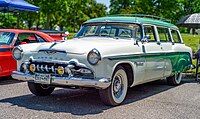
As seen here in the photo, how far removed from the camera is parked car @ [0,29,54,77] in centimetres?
791

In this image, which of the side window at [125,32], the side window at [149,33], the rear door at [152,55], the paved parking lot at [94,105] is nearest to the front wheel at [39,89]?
the paved parking lot at [94,105]

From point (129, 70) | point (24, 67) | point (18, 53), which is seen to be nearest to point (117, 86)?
point (129, 70)

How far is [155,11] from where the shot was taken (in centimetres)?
4853

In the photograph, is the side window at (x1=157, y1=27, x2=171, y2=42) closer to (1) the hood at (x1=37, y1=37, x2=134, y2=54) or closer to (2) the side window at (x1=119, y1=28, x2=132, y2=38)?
(2) the side window at (x1=119, y1=28, x2=132, y2=38)

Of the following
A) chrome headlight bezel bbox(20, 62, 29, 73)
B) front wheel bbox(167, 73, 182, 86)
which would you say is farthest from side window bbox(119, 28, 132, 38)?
front wheel bbox(167, 73, 182, 86)

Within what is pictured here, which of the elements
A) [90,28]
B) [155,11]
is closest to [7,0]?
[90,28]

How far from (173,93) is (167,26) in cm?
190

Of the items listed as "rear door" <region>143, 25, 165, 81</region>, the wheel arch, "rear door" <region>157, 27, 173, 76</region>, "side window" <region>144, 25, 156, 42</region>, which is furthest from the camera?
"rear door" <region>157, 27, 173, 76</region>

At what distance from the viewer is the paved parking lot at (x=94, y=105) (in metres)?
5.22

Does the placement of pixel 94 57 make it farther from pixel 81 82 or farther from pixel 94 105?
pixel 94 105

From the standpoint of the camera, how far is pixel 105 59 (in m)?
5.39

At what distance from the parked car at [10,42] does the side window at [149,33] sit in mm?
3357

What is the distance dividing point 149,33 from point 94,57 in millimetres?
2364

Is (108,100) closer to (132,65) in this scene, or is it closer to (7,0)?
(132,65)
